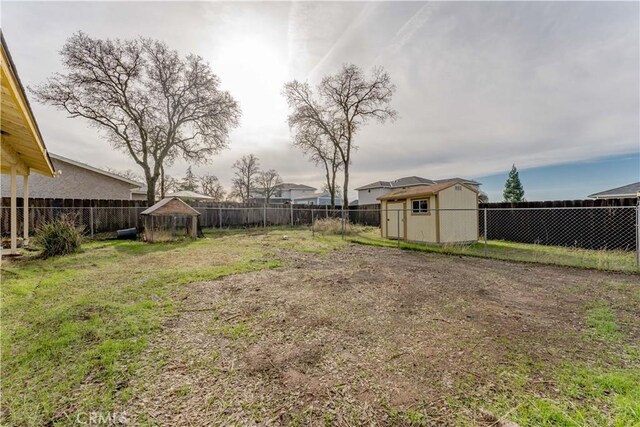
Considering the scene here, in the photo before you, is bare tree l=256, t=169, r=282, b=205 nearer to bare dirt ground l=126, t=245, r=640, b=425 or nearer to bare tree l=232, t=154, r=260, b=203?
bare tree l=232, t=154, r=260, b=203

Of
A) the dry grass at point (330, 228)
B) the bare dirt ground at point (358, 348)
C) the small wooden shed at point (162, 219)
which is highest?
the small wooden shed at point (162, 219)

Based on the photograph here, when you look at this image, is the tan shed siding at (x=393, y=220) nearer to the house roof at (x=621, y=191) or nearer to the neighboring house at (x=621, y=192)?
the neighboring house at (x=621, y=192)

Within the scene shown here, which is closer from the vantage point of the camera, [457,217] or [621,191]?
[457,217]

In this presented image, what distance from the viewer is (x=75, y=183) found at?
14.9 meters

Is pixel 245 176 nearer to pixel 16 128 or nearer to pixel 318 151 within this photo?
pixel 318 151

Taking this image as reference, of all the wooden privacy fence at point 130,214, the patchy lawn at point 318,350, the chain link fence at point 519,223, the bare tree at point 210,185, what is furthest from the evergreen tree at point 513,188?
the bare tree at point 210,185

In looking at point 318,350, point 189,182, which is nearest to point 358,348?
point 318,350

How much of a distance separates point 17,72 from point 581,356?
698 centimetres

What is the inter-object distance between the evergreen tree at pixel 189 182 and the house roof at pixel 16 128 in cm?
3029

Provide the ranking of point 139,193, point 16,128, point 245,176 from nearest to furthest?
point 16,128
point 139,193
point 245,176

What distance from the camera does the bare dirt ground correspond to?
72.1 inches

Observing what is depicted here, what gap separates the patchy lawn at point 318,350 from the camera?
1.81m

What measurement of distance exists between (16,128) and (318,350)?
271 inches

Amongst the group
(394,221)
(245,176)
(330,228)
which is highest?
(245,176)
